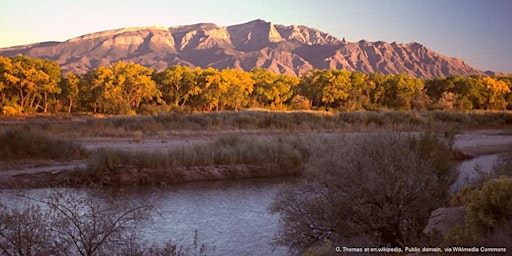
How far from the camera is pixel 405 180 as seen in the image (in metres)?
9.19

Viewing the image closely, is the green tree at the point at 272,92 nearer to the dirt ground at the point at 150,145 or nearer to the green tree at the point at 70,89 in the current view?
the green tree at the point at 70,89

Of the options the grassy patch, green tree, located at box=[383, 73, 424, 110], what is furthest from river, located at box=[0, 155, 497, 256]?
green tree, located at box=[383, 73, 424, 110]

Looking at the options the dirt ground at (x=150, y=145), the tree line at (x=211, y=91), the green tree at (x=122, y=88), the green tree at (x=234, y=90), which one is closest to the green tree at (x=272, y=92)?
the tree line at (x=211, y=91)

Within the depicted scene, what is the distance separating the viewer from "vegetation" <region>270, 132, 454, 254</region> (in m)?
9.05

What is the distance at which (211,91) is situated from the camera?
61.7 m

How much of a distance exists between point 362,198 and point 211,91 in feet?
175

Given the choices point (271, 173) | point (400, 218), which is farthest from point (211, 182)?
point (400, 218)

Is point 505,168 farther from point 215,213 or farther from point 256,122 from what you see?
point 256,122

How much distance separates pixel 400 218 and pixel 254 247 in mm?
3211

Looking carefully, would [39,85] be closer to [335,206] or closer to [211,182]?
[211,182]

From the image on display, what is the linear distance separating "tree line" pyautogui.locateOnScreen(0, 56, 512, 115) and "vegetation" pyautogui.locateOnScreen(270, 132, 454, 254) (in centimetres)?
4510

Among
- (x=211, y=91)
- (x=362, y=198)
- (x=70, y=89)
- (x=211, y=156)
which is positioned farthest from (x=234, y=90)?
(x=362, y=198)

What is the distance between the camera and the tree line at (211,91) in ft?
176

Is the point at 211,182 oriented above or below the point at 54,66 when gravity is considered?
below
